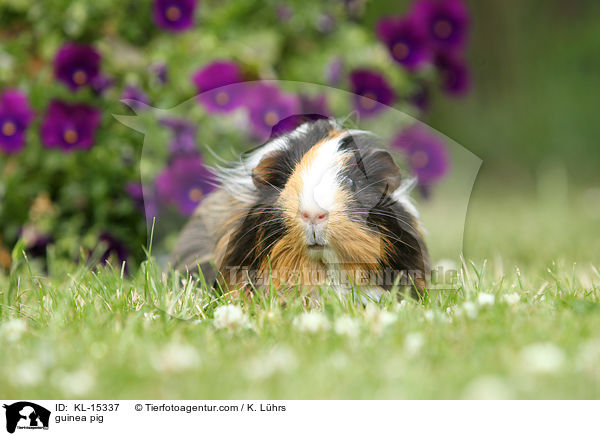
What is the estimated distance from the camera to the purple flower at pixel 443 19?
417 cm

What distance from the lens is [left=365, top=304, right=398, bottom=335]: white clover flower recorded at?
2.09 meters

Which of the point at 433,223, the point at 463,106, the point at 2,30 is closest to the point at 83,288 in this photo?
the point at 433,223

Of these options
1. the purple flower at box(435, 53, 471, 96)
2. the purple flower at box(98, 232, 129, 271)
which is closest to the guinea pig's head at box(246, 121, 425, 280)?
the purple flower at box(98, 232, 129, 271)

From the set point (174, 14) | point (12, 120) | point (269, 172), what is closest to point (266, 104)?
point (269, 172)

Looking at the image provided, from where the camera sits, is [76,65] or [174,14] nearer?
[76,65]

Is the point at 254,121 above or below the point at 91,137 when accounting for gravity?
below

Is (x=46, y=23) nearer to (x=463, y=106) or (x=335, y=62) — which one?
(x=335, y=62)

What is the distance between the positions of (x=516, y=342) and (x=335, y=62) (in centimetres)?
271

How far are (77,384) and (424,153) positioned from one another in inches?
86.1

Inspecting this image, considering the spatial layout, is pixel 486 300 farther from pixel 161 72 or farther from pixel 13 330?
pixel 161 72

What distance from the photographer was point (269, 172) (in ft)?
8.28

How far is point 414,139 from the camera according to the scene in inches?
130

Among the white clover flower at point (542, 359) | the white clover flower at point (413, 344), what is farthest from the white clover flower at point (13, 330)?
the white clover flower at point (542, 359)

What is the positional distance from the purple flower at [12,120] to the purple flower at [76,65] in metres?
0.26
